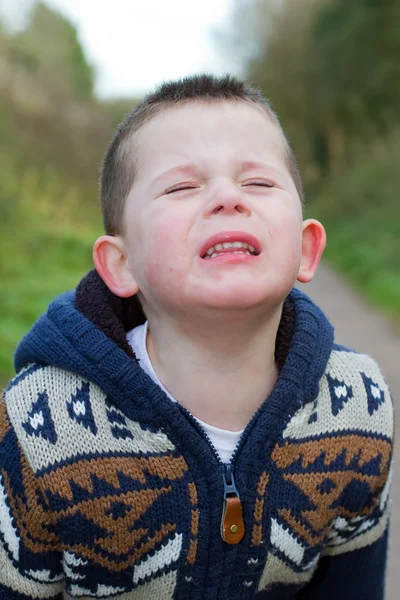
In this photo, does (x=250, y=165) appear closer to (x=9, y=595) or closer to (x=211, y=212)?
(x=211, y=212)

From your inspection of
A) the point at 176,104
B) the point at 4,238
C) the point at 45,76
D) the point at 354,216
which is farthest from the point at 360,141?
the point at 176,104

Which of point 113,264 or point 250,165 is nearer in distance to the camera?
point 250,165

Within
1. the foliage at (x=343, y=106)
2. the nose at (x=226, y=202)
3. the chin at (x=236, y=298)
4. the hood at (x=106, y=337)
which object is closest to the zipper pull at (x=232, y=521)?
the hood at (x=106, y=337)

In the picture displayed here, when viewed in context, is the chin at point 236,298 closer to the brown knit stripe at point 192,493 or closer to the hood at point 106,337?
the hood at point 106,337

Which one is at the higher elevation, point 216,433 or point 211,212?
point 211,212

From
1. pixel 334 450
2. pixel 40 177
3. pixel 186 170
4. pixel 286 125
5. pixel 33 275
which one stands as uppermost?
pixel 286 125

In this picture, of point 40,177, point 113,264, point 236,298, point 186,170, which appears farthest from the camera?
point 40,177

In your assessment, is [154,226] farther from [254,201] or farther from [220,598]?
[220,598]

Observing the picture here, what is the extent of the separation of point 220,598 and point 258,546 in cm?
18

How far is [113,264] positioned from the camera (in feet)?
5.94

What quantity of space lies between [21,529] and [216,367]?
62cm

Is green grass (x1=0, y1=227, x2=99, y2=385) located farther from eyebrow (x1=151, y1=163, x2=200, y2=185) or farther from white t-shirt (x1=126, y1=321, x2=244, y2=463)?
eyebrow (x1=151, y1=163, x2=200, y2=185)

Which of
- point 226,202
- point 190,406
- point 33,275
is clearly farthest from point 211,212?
point 33,275

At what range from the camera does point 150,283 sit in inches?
63.7
